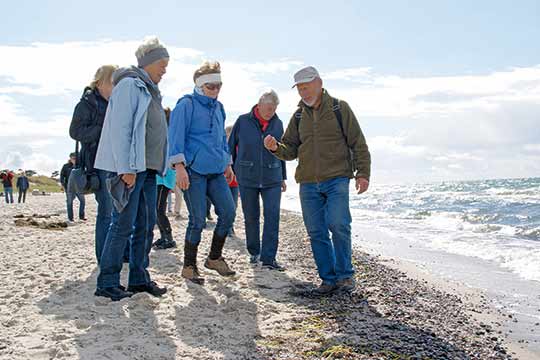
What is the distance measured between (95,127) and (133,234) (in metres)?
1.15

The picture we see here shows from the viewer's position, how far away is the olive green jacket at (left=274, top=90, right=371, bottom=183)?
5133 millimetres

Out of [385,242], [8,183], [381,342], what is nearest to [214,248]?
[381,342]

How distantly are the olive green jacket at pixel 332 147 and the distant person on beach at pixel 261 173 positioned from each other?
1.24m

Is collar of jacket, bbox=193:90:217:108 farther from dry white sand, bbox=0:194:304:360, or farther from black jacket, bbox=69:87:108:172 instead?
dry white sand, bbox=0:194:304:360

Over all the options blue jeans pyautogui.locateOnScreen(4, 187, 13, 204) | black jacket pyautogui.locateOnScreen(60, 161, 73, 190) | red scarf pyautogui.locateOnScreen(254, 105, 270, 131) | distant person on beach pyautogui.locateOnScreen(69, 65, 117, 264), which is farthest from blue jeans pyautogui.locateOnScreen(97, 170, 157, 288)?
blue jeans pyautogui.locateOnScreen(4, 187, 13, 204)

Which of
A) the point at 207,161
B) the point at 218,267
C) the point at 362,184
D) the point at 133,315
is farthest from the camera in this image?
the point at 218,267

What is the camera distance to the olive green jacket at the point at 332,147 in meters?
5.13

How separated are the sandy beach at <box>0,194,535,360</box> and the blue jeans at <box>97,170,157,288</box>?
0.77 feet

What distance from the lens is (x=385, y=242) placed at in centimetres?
1196

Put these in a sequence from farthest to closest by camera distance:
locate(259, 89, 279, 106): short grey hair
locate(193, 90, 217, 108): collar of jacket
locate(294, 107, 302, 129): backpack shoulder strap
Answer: locate(259, 89, 279, 106): short grey hair, locate(294, 107, 302, 129): backpack shoulder strap, locate(193, 90, 217, 108): collar of jacket

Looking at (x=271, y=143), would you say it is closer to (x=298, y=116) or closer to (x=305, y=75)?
(x=298, y=116)

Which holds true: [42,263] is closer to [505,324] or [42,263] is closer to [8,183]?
[505,324]

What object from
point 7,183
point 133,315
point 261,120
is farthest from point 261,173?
point 7,183

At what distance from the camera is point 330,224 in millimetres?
5156
